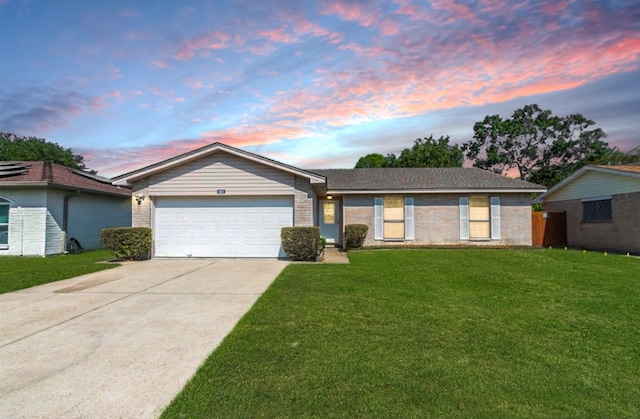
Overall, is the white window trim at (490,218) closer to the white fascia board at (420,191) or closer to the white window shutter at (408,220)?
the white fascia board at (420,191)

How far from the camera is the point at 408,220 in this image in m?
16.7

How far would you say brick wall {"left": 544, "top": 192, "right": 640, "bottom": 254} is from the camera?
46.4 ft

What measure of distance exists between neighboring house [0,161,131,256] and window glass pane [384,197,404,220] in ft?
44.9

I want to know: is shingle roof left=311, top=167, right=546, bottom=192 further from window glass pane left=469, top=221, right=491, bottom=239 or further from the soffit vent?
the soffit vent

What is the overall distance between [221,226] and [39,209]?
798 cm

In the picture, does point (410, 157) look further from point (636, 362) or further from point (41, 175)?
point (636, 362)

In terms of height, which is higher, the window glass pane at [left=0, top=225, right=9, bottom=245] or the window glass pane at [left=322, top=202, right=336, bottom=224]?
the window glass pane at [left=322, top=202, right=336, bottom=224]

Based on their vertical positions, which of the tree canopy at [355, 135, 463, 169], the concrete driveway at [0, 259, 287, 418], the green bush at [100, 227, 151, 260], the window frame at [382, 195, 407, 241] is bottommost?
the concrete driveway at [0, 259, 287, 418]

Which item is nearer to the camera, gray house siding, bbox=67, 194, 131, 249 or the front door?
gray house siding, bbox=67, 194, 131, 249

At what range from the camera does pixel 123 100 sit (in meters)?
14.0

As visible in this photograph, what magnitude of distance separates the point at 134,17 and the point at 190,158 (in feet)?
14.9

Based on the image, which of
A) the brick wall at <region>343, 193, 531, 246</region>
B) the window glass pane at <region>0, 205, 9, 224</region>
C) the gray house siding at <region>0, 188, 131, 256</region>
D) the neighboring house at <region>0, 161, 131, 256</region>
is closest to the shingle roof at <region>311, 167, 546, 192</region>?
the brick wall at <region>343, 193, 531, 246</region>

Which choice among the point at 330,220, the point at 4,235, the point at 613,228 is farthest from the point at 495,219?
the point at 4,235

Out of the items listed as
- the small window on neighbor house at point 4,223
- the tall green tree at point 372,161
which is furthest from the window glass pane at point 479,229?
the tall green tree at point 372,161
